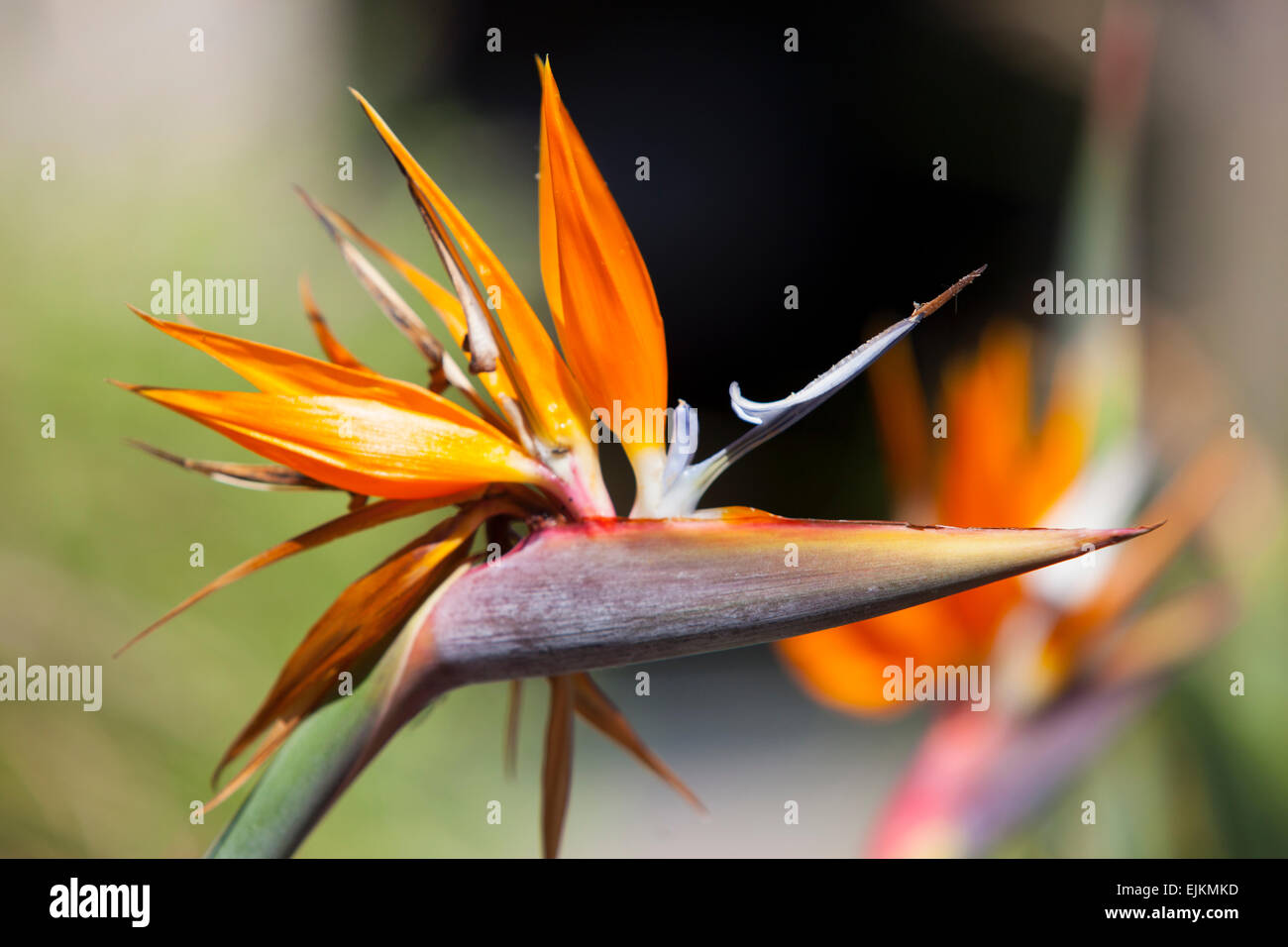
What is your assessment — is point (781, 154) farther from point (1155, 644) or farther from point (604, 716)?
point (604, 716)

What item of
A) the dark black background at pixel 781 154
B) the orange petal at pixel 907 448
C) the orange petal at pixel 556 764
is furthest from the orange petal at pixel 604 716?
the dark black background at pixel 781 154

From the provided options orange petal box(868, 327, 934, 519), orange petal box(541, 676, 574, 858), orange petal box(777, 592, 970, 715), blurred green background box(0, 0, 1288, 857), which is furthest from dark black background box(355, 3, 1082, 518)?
orange petal box(541, 676, 574, 858)

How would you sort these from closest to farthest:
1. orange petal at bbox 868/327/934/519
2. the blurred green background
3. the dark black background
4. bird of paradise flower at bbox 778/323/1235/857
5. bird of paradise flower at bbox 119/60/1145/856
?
1. bird of paradise flower at bbox 119/60/1145/856
2. bird of paradise flower at bbox 778/323/1235/857
3. orange petal at bbox 868/327/934/519
4. the blurred green background
5. the dark black background

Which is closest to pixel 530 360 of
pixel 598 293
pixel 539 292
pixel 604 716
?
pixel 598 293

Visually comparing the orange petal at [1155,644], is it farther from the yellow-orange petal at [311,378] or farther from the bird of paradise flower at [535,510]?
the yellow-orange petal at [311,378]

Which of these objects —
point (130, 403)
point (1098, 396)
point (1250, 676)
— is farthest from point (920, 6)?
point (130, 403)

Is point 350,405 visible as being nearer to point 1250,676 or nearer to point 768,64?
point 1250,676

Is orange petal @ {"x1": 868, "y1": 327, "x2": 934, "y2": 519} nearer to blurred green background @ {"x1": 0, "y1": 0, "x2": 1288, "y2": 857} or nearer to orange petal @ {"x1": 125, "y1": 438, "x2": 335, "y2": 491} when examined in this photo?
blurred green background @ {"x1": 0, "y1": 0, "x2": 1288, "y2": 857}
